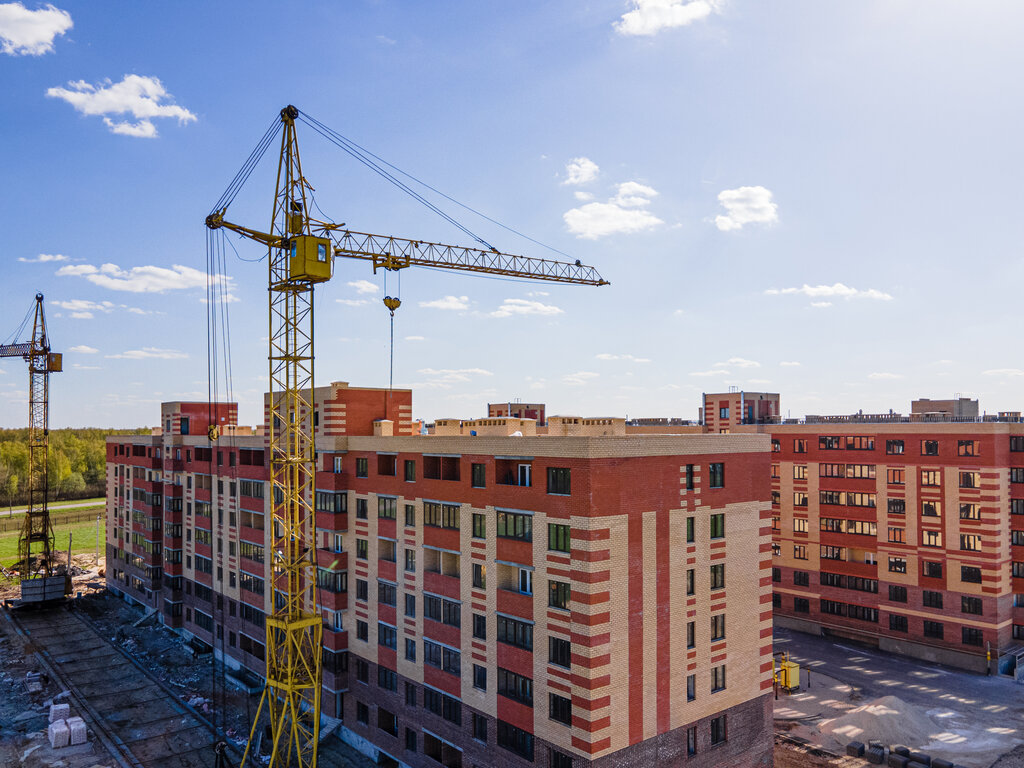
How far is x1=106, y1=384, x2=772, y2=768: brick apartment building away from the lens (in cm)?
3347

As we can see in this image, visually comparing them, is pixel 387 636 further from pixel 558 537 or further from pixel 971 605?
pixel 971 605

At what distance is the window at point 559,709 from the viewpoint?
109 ft

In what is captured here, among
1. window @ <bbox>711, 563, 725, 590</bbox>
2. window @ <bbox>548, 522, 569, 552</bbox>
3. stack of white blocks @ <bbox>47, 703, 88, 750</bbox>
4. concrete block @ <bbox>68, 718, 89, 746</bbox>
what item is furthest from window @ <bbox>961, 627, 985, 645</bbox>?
stack of white blocks @ <bbox>47, 703, 88, 750</bbox>

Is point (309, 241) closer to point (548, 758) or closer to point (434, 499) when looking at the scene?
point (434, 499)

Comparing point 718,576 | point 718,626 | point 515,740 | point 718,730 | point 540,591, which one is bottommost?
point 718,730

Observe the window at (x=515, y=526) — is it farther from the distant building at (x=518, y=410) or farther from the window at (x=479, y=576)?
the distant building at (x=518, y=410)

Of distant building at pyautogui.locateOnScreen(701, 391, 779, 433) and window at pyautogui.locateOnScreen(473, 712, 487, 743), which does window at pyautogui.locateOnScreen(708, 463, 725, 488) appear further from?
distant building at pyautogui.locateOnScreen(701, 391, 779, 433)

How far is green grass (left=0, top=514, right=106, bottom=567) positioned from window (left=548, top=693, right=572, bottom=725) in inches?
4531

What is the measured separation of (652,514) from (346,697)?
2899 centimetres

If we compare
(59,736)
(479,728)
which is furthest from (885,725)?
(59,736)

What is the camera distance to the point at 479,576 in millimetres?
38812

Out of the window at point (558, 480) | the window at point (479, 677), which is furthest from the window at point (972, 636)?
the window at point (558, 480)

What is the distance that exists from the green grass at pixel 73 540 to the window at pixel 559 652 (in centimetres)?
11541

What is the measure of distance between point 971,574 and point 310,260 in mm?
66214
